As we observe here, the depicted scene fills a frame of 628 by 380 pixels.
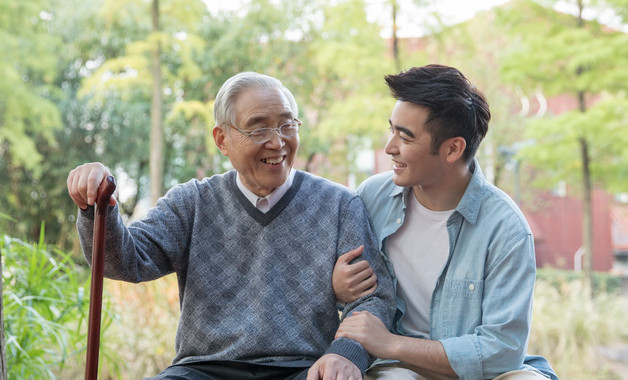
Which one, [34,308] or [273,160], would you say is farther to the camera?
[34,308]

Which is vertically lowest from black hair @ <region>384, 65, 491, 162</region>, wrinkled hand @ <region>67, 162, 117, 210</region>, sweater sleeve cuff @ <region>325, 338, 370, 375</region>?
sweater sleeve cuff @ <region>325, 338, 370, 375</region>

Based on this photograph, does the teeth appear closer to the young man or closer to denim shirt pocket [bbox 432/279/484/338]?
the young man

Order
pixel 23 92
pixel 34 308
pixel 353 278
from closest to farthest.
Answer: pixel 353 278 < pixel 34 308 < pixel 23 92

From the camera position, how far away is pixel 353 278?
210 centimetres

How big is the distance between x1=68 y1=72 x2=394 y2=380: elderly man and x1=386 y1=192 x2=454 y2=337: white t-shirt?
84 millimetres

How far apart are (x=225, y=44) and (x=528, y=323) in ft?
32.4

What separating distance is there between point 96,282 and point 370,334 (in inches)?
31.2

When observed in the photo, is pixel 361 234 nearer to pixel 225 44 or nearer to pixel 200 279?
pixel 200 279

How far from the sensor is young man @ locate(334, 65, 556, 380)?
2002 millimetres

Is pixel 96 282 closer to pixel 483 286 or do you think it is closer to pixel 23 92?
pixel 483 286

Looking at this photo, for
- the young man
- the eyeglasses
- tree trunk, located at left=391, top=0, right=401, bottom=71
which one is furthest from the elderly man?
tree trunk, located at left=391, top=0, right=401, bottom=71

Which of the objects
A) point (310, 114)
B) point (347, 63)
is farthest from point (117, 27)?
point (347, 63)

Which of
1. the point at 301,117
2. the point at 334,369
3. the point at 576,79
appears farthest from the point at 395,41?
the point at 334,369

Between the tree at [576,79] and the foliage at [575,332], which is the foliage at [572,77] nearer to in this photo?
the tree at [576,79]
